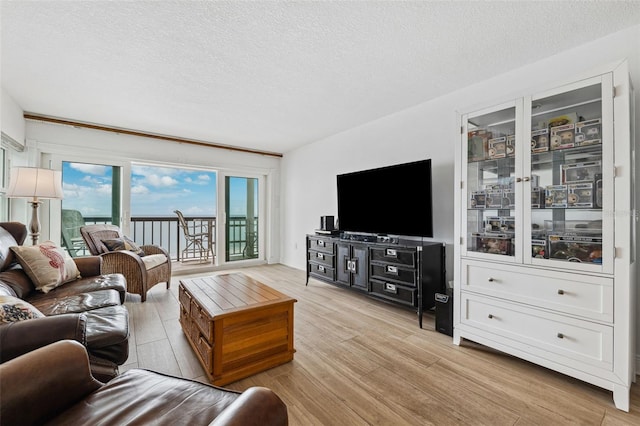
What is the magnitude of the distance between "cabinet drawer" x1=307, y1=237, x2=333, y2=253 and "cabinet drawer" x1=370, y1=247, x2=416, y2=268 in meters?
0.75

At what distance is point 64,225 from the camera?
3889mm

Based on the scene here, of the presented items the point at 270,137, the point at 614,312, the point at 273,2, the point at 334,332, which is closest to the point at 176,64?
the point at 273,2

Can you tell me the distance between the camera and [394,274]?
286cm

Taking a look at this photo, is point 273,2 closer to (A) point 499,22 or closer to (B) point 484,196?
(A) point 499,22

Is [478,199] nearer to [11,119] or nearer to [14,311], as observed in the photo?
[14,311]

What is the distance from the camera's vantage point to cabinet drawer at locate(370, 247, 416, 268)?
270 cm

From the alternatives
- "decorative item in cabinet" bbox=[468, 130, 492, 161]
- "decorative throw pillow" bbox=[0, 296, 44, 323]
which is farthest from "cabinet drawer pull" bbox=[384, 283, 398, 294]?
"decorative throw pillow" bbox=[0, 296, 44, 323]

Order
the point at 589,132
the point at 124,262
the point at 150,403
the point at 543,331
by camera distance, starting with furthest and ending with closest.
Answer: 1. the point at 124,262
2. the point at 543,331
3. the point at 589,132
4. the point at 150,403

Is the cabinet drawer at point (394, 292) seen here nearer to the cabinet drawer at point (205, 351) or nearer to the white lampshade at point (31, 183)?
the cabinet drawer at point (205, 351)

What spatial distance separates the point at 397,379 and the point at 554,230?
1.49 m

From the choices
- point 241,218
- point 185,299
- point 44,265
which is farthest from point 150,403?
point 241,218

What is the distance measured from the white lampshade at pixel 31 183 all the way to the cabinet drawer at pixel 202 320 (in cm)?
212

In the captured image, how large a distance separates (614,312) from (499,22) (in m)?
1.96

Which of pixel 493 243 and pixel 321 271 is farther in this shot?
pixel 321 271
